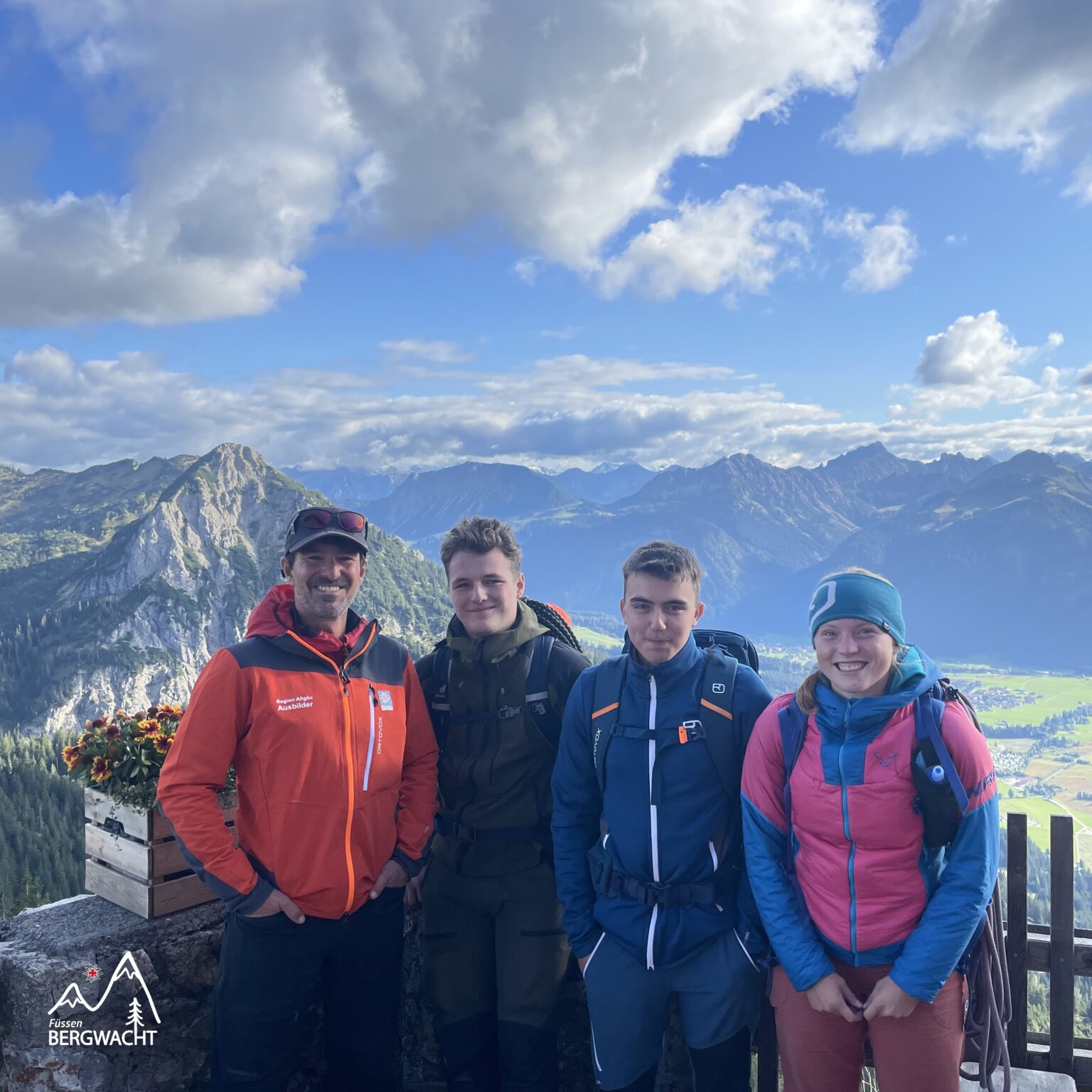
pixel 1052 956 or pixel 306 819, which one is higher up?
pixel 306 819

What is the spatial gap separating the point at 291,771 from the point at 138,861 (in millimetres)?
1941

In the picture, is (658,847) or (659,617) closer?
(658,847)

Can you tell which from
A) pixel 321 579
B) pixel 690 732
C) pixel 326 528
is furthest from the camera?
pixel 326 528

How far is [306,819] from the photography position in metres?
5.39

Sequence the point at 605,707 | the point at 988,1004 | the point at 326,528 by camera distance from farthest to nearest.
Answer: the point at 326,528, the point at 605,707, the point at 988,1004

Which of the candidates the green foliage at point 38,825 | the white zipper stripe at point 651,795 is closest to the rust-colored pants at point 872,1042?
the white zipper stripe at point 651,795

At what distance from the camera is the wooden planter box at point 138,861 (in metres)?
6.13

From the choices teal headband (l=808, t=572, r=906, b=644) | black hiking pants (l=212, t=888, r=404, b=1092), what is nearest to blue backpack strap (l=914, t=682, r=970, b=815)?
teal headband (l=808, t=572, r=906, b=644)

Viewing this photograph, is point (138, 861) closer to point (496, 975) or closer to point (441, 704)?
point (441, 704)

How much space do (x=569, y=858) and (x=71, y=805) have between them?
130437mm

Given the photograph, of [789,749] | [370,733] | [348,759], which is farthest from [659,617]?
[348,759]

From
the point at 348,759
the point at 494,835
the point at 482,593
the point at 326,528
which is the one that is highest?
the point at 326,528

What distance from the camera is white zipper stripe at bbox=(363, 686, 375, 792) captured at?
562 centimetres

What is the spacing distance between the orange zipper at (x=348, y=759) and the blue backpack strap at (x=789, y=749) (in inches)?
115
